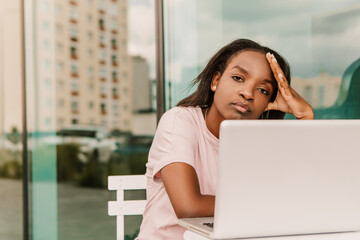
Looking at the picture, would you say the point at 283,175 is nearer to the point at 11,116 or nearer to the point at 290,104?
the point at 290,104

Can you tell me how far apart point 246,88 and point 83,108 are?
2.12 m

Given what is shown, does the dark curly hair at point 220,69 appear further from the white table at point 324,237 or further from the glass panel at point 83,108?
the glass panel at point 83,108

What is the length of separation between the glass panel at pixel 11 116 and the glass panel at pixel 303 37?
65.0 inches

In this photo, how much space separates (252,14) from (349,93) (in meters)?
0.67

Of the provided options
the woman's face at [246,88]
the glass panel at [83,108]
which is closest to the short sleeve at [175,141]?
the woman's face at [246,88]

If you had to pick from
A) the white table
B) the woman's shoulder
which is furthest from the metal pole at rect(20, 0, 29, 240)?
the white table

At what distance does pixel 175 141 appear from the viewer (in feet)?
4.52

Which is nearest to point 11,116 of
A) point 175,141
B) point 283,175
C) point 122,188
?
point 122,188

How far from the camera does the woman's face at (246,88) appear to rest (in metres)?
1.46

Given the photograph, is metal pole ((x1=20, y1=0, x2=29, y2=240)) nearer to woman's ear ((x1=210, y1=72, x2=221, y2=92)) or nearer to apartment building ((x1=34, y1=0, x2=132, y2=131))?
apartment building ((x1=34, y1=0, x2=132, y2=131))

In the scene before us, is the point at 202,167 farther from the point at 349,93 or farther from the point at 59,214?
the point at 59,214

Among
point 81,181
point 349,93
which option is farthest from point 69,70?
point 349,93

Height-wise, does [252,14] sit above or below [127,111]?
above

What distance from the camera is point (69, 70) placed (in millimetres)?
3352
